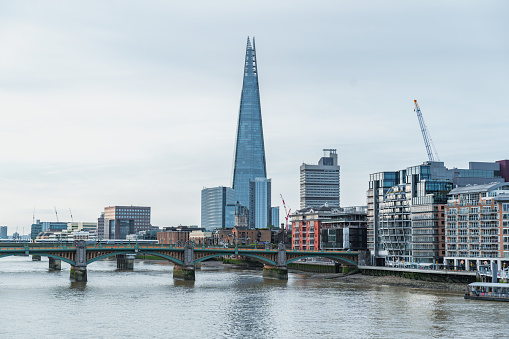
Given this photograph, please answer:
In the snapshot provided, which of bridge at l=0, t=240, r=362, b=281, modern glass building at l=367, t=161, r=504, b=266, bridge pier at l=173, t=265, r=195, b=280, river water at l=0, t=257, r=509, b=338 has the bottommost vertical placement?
river water at l=0, t=257, r=509, b=338

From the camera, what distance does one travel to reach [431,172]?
170 meters

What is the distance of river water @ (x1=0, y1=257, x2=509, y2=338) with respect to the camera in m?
76.3

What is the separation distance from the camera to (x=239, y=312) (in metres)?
92.6

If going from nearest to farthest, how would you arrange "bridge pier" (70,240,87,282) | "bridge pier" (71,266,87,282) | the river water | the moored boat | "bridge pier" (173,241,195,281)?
1. the river water
2. the moored boat
3. "bridge pier" (70,240,87,282)
4. "bridge pier" (71,266,87,282)
5. "bridge pier" (173,241,195,281)

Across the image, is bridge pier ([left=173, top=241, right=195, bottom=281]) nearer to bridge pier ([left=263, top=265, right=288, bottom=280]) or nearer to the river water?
the river water

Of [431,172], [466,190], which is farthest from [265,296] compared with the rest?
[431,172]

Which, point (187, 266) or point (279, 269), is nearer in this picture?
point (187, 266)

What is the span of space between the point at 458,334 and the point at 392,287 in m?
61.6

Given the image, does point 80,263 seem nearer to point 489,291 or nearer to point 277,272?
point 277,272

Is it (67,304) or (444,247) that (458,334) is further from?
(444,247)

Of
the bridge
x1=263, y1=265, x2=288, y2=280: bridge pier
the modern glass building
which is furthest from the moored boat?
the bridge

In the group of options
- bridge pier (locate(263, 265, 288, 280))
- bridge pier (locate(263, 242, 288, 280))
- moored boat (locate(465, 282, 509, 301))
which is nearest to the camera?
moored boat (locate(465, 282, 509, 301))

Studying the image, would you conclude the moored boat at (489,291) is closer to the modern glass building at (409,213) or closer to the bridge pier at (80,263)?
the modern glass building at (409,213)

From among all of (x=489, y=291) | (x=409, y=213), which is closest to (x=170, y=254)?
(x=409, y=213)
